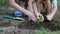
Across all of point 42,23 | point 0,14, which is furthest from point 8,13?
point 42,23

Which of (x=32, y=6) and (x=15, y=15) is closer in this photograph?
(x=32, y=6)

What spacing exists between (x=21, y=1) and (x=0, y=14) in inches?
17.9

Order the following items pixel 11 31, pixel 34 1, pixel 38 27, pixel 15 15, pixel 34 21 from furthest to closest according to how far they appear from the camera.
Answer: pixel 15 15 → pixel 34 1 → pixel 34 21 → pixel 38 27 → pixel 11 31

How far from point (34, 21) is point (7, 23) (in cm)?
40

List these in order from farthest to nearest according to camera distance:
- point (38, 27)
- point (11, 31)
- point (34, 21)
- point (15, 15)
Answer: point (15, 15)
point (34, 21)
point (38, 27)
point (11, 31)

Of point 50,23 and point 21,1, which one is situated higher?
point 21,1

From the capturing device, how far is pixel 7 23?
3.45m

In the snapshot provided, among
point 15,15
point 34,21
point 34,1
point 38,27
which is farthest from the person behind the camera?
point 15,15

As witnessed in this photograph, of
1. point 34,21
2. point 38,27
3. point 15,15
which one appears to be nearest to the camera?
point 38,27

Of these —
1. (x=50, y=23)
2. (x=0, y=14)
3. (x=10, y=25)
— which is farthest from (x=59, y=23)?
(x=0, y=14)

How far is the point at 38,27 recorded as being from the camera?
3189 mm

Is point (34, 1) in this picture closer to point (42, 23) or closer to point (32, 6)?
point (32, 6)

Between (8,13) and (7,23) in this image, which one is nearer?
(7,23)

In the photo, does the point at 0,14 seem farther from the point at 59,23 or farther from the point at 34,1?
the point at 59,23
